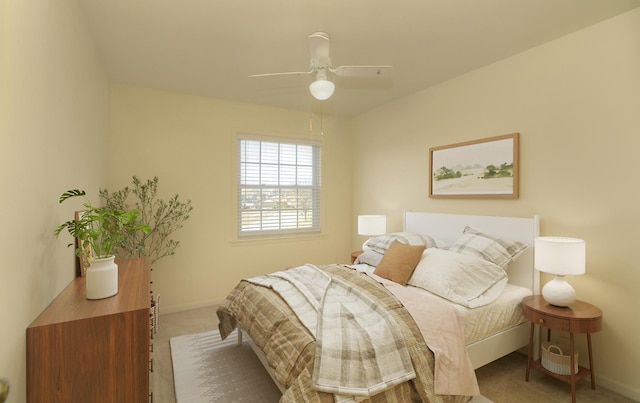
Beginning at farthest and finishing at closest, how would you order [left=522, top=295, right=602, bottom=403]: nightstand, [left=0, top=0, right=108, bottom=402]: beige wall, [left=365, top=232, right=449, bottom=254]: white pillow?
1. [left=365, top=232, right=449, bottom=254]: white pillow
2. [left=522, top=295, right=602, bottom=403]: nightstand
3. [left=0, top=0, right=108, bottom=402]: beige wall

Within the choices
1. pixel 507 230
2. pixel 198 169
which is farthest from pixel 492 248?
pixel 198 169

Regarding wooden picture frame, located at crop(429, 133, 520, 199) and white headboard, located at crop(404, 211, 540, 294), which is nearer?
white headboard, located at crop(404, 211, 540, 294)

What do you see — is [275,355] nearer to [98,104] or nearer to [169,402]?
[169,402]

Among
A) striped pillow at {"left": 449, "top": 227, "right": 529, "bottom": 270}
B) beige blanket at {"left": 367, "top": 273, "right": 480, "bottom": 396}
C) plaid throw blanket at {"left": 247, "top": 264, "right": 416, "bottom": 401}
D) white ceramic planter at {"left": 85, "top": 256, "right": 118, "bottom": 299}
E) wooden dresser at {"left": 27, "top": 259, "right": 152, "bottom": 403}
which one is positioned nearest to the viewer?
wooden dresser at {"left": 27, "top": 259, "right": 152, "bottom": 403}

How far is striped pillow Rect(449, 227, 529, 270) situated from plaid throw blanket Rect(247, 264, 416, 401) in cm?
125

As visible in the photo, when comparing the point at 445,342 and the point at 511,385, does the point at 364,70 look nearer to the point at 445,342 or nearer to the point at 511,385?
the point at 445,342

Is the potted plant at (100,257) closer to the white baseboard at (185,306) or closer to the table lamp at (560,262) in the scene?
the white baseboard at (185,306)

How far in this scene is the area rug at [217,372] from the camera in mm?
2176

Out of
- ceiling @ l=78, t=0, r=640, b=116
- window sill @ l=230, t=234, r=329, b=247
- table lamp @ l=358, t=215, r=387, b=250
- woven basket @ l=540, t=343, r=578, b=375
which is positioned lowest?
woven basket @ l=540, t=343, r=578, b=375

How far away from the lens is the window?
424 cm

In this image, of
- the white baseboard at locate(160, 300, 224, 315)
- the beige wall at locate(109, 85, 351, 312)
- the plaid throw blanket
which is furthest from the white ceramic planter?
the white baseboard at locate(160, 300, 224, 315)

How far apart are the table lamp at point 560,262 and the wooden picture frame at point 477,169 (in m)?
0.70

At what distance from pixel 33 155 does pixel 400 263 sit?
2.55m

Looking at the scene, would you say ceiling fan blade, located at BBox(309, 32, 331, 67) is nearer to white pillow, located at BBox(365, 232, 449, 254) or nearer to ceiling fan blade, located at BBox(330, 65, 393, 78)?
ceiling fan blade, located at BBox(330, 65, 393, 78)
